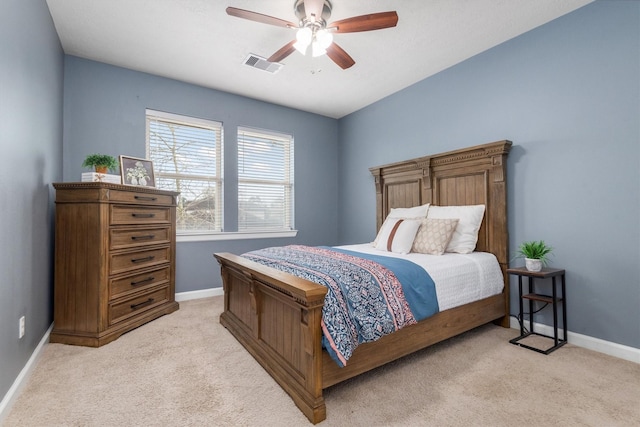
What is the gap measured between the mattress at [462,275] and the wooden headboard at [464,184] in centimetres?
22

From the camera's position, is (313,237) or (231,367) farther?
(313,237)

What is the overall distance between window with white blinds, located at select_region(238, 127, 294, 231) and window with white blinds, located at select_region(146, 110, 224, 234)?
0.32 m

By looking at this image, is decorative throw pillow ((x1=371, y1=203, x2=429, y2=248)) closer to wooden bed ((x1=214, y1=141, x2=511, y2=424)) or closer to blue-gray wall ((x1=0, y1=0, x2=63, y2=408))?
wooden bed ((x1=214, y1=141, x2=511, y2=424))

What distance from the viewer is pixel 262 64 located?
129 inches

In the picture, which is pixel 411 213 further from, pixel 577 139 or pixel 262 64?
pixel 262 64

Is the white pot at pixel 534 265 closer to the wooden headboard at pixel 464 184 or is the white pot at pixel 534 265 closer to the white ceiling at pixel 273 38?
the wooden headboard at pixel 464 184

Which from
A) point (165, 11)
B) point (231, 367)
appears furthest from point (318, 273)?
point (165, 11)

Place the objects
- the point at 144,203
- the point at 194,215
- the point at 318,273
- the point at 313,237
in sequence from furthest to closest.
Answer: the point at 313,237, the point at 194,215, the point at 144,203, the point at 318,273

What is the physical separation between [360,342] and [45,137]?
294 centimetres

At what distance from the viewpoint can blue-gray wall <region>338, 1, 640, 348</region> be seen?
2.21 metres

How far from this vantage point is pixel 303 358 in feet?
5.48

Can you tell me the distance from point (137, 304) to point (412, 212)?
3016mm

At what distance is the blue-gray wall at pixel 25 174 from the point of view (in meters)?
1.66

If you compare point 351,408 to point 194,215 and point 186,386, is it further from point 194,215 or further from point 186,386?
point 194,215
